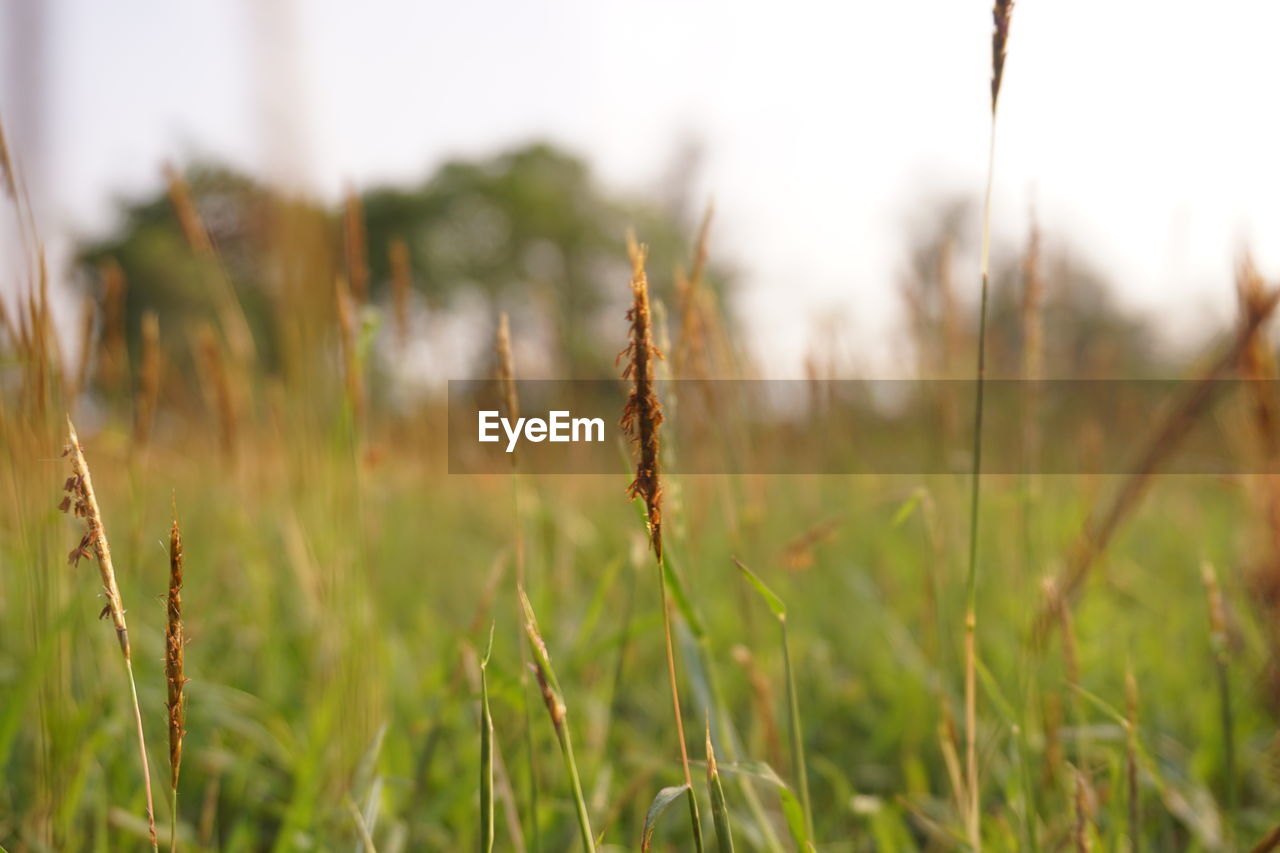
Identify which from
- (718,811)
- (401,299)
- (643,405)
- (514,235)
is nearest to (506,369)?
(643,405)

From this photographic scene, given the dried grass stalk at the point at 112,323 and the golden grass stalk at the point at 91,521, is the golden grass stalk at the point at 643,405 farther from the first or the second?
the dried grass stalk at the point at 112,323

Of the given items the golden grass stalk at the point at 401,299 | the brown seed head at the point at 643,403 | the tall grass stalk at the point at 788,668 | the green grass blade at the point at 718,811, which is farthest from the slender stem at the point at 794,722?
the golden grass stalk at the point at 401,299

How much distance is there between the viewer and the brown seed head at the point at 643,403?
0.39 m

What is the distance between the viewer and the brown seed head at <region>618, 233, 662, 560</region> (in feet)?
1.29

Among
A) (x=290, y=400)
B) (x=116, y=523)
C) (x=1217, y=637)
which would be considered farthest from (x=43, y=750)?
(x=116, y=523)

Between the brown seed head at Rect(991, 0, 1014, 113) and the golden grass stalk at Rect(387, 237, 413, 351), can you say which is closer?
the brown seed head at Rect(991, 0, 1014, 113)

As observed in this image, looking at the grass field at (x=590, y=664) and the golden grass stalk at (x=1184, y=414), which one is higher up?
the golden grass stalk at (x=1184, y=414)

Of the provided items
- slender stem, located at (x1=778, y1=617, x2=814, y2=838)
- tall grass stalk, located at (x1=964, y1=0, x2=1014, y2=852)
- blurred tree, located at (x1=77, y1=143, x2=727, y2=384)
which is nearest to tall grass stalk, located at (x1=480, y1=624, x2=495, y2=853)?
slender stem, located at (x1=778, y1=617, x2=814, y2=838)

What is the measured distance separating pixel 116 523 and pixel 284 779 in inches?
72.0

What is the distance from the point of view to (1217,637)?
0.75 m

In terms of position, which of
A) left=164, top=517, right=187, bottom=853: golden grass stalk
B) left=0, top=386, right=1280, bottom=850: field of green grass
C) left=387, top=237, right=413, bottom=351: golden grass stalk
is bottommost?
left=0, top=386, right=1280, bottom=850: field of green grass

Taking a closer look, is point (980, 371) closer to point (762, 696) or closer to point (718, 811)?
point (718, 811)

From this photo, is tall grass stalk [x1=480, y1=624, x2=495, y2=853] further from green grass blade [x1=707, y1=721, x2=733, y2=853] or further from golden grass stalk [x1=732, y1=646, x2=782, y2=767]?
golden grass stalk [x1=732, y1=646, x2=782, y2=767]

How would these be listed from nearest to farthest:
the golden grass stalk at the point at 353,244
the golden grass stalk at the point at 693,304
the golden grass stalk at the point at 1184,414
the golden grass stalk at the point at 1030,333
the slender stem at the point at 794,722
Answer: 1. the golden grass stalk at the point at 1184,414
2. the slender stem at the point at 794,722
3. the golden grass stalk at the point at 693,304
4. the golden grass stalk at the point at 1030,333
5. the golden grass stalk at the point at 353,244
